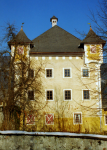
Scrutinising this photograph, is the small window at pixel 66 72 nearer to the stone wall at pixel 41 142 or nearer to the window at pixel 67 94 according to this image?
the window at pixel 67 94

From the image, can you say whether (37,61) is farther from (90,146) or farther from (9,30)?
(90,146)

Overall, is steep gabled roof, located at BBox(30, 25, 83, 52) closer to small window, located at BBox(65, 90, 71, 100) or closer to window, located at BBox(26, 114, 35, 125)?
Result: small window, located at BBox(65, 90, 71, 100)

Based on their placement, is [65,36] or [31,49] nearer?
[31,49]

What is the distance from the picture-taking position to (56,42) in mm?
20406

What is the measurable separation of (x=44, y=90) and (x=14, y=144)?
11296 millimetres

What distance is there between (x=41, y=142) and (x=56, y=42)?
1447 cm

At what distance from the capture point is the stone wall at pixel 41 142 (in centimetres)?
726

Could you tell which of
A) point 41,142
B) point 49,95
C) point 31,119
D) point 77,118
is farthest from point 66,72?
point 41,142

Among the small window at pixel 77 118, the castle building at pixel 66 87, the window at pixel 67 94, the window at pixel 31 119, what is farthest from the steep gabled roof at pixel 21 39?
the small window at pixel 77 118

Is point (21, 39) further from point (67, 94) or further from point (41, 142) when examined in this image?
point (41, 142)

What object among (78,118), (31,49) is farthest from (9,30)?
(78,118)

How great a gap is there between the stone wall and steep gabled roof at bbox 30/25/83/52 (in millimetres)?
12687

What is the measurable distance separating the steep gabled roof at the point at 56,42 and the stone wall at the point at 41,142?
499 inches

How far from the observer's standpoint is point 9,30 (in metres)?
16.2
